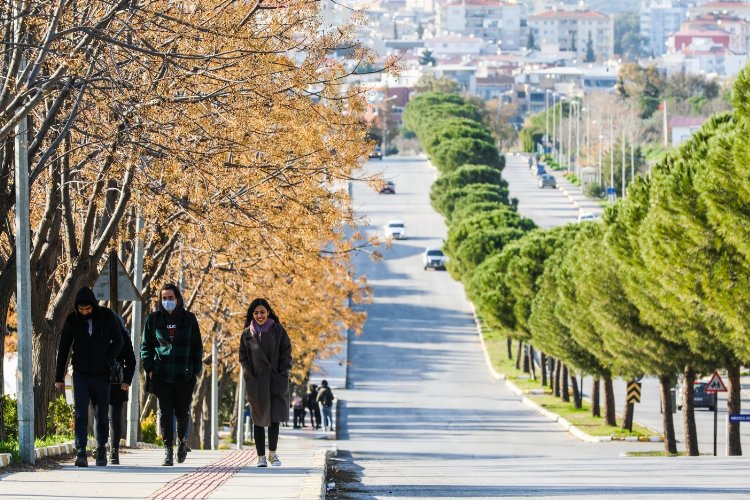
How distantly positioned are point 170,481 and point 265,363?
1.95 m

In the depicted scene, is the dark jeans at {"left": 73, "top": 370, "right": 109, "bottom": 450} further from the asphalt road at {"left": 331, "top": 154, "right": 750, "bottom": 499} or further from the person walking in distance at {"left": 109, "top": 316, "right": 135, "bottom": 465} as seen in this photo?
the asphalt road at {"left": 331, "top": 154, "right": 750, "bottom": 499}

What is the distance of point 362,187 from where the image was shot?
518 ft

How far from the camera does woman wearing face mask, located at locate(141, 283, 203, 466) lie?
16.0 meters

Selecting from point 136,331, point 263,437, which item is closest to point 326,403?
point 136,331

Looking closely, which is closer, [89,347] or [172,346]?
[89,347]

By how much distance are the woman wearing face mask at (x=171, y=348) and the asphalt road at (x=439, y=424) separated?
1.81 m

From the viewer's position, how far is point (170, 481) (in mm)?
14555

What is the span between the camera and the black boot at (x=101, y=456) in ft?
52.8

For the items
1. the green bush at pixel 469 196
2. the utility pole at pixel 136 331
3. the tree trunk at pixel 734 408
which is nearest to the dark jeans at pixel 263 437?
the utility pole at pixel 136 331

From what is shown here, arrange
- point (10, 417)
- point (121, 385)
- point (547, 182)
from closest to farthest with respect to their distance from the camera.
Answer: point (121, 385) → point (10, 417) → point (547, 182)

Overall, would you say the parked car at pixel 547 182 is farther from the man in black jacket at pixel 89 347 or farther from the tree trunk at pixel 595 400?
the man in black jacket at pixel 89 347

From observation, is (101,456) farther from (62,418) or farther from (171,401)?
(62,418)

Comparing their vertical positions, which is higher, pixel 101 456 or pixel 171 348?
pixel 171 348

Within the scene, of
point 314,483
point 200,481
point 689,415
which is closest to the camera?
point 314,483
